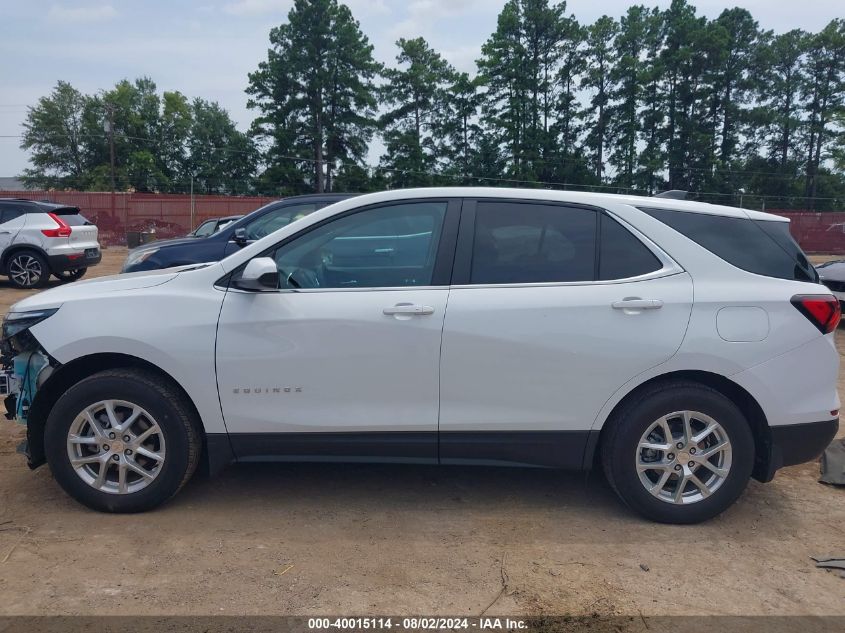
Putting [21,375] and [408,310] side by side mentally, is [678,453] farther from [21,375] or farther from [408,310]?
[21,375]

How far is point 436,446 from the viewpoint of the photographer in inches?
145

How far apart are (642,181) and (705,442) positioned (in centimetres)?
5026

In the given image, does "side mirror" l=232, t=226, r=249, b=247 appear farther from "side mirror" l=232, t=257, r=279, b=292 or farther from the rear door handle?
the rear door handle

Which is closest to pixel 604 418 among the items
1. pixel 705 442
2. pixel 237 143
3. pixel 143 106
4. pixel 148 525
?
pixel 705 442

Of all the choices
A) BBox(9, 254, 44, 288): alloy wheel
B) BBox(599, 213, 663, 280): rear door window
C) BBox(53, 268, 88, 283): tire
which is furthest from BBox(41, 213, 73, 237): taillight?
BBox(599, 213, 663, 280): rear door window

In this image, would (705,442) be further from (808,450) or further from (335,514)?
(335,514)

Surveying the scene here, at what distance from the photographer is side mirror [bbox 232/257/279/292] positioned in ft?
11.7

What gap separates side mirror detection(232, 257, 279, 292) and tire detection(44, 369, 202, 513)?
0.70 meters

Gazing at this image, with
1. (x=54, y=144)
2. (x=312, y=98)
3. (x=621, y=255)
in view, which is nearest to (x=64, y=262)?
(x=621, y=255)

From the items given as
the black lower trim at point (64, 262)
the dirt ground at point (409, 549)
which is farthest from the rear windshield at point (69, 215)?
the dirt ground at point (409, 549)

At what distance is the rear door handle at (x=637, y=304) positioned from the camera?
362 cm

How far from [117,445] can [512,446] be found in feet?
6.86

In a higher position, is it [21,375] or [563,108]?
[563,108]

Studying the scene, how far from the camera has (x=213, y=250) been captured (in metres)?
8.35
